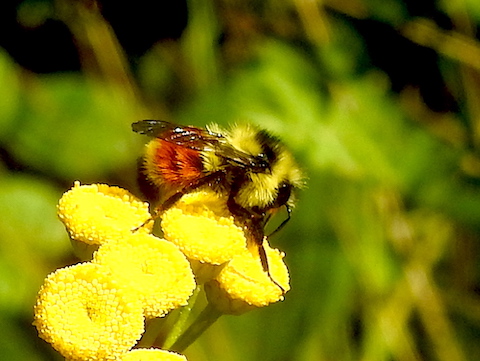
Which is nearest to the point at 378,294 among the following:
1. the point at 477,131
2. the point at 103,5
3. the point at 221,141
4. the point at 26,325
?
the point at 477,131

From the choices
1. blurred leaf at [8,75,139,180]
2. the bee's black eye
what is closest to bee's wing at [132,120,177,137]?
the bee's black eye

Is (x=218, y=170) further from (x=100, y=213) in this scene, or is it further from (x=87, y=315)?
(x=87, y=315)

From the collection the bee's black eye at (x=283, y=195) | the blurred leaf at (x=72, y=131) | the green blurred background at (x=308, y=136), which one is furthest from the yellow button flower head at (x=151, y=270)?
the blurred leaf at (x=72, y=131)

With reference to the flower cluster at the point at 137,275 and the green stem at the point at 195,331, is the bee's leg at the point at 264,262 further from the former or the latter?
the green stem at the point at 195,331

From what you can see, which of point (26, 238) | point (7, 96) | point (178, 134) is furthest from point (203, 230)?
point (7, 96)

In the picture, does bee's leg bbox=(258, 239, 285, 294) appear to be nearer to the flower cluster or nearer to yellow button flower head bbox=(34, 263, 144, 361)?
the flower cluster

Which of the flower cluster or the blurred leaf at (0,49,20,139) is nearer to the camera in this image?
the flower cluster

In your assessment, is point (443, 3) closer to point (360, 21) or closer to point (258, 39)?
point (360, 21)
